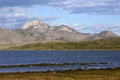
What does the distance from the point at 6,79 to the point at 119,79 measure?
21502 mm

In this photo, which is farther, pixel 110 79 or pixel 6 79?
pixel 6 79

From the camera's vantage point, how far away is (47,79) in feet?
213

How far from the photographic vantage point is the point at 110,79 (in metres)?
62.3

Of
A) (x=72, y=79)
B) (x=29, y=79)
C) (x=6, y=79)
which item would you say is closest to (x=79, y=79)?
(x=72, y=79)

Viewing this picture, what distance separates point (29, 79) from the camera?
6544 cm

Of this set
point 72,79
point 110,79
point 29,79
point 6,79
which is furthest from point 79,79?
point 6,79

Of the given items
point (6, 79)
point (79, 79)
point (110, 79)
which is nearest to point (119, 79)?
point (110, 79)

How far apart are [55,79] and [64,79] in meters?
2.00

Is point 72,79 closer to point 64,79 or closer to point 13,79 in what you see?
point 64,79

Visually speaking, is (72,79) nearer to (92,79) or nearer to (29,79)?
(92,79)

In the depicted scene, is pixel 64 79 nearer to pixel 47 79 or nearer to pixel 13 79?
pixel 47 79

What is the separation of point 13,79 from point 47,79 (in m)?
6.56

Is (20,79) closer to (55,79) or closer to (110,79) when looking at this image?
(55,79)

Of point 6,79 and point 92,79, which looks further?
point 6,79
